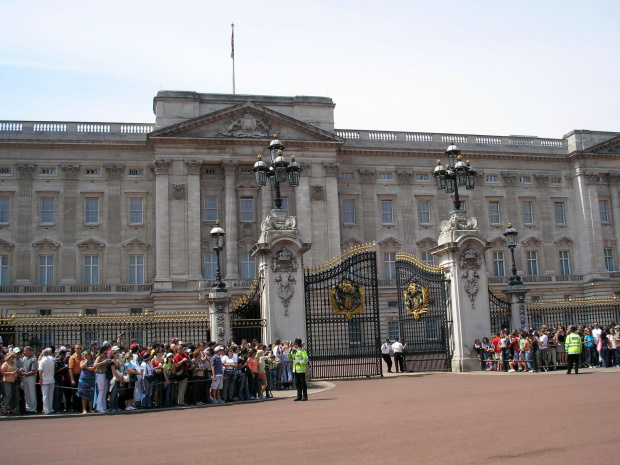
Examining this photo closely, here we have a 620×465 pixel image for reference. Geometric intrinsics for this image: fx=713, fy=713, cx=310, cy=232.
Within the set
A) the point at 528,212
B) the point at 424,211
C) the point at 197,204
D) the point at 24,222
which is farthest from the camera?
the point at 528,212

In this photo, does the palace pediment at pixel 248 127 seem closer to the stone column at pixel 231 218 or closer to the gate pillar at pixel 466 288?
the stone column at pixel 231 218

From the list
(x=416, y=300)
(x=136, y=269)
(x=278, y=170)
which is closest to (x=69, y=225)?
(x=136, y=269)

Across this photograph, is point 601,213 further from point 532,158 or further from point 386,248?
point 386,248

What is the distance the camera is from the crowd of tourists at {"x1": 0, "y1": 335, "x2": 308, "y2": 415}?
17.0 metres

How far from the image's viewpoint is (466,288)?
2458 cm

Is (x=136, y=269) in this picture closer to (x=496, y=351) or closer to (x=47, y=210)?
(x=47, y=210)

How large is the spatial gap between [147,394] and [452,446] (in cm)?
993

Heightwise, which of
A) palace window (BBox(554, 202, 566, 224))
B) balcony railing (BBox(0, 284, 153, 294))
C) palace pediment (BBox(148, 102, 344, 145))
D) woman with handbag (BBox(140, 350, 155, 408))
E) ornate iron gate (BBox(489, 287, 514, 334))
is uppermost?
palace pediment (BBox(148, 102, 344, 145))

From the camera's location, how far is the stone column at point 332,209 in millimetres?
51594

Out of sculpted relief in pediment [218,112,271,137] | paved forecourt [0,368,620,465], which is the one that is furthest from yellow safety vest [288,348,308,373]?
sculpted relief in pediment [218,112,271,137]

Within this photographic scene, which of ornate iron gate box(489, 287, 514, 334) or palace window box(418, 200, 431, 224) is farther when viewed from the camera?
palace window box(418, 200, 431, 224)

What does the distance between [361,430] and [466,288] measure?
13719mm

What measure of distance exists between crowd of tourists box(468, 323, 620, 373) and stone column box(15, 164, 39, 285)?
35217 millimetres

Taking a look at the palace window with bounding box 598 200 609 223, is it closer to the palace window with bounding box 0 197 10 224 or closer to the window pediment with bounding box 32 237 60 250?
the window pediment with bounding box 32 237 60 250
